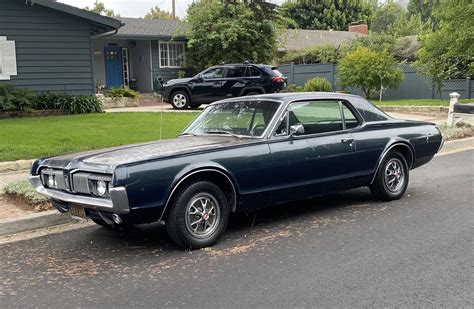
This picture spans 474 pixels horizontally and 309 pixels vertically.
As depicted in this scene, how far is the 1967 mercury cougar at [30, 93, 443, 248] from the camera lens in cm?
519

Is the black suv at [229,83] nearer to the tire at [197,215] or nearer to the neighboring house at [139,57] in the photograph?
the neighboring house at [139,57]

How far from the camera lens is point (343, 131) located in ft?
22.6

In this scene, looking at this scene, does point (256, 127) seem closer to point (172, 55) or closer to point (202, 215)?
point (202, 215)

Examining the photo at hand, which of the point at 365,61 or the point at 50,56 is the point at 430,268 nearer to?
the point at 50,56

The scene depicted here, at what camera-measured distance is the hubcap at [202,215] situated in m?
5.44

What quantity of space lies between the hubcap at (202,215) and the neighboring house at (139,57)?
73.5 ft

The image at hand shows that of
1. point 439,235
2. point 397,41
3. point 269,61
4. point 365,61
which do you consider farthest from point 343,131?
point 397,41

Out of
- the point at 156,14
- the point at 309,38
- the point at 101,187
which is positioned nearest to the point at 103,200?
the point at 101,187

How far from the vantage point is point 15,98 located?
16.8m

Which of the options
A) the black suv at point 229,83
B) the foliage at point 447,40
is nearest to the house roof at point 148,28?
the black suv at point 229,83

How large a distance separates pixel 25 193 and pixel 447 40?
708 inches

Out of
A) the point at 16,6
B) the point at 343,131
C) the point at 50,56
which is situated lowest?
the point at 343,131

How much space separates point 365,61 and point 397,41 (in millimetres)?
14432

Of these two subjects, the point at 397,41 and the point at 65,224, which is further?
the point at 397,41
